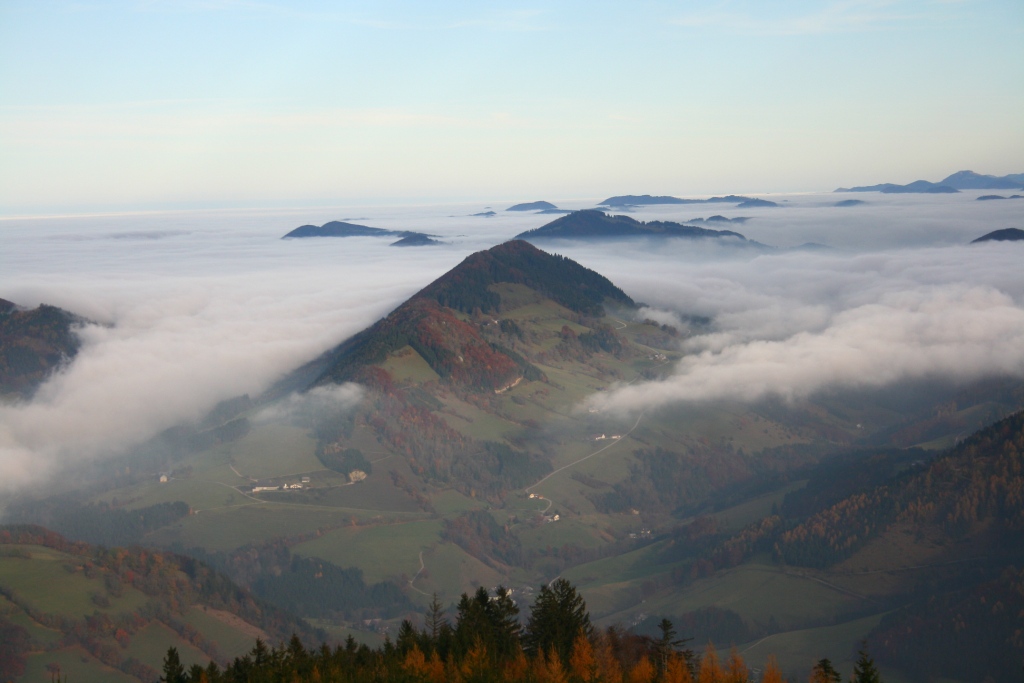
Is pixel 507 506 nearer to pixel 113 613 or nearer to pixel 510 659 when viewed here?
pixel 113 613

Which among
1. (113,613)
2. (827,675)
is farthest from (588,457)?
(827,675)

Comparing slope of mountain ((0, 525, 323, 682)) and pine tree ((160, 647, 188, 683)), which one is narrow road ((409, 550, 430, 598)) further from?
pine tree ((160, 647, 188, 683))

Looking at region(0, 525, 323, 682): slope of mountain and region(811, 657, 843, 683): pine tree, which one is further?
region(0, 525, 323, 682): slope of mountain

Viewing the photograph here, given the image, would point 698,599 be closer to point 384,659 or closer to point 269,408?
point 384,659

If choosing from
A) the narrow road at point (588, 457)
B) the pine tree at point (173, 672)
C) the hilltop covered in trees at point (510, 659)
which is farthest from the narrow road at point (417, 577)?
the pine tree at point (173, 672)

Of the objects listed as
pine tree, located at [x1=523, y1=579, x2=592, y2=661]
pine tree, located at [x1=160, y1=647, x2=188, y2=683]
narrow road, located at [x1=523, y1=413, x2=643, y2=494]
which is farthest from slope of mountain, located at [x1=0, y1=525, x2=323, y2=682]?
narrow road, located at [x1=523, y1=413, x2=643, y2=494]

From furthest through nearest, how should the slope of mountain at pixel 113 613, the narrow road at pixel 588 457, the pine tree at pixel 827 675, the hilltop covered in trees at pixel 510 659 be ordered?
the narrow road at pixel 588 457 → the slope of mountain at pixel 113 613 → the hilltop covered in trees at pixel 510 659 → the pine tree at pixel 827 675

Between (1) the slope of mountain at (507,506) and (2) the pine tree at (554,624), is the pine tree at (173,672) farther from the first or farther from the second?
(1) the slope of mountain at (507,506)

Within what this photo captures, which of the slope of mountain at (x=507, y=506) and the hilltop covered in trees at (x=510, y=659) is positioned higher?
the hilltop covered in trees at (x=510, y=659)

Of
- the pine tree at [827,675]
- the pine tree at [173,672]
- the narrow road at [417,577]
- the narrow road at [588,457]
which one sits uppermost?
the pine tree at [827,675]

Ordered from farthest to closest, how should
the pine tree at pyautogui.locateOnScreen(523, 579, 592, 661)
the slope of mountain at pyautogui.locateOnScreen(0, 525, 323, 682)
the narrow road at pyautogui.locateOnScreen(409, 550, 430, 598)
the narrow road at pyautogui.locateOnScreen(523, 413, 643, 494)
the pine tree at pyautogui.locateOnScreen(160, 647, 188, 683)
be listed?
the narrow road at pyautogui.locateOnScreen(523, 413, 643, 494)
the narrow road at pyautogui.locateOnScreen(409, 550, 430, 598)
the slope of mountain at pyautogui.locateOnScreen(0, 525, 323, 682)
the pine tree at pyautogui.locateOnScreen(523, 579, 592, 661)
the pine tree at pyautogui.locateOnScreen(160, 647, 188, 683)

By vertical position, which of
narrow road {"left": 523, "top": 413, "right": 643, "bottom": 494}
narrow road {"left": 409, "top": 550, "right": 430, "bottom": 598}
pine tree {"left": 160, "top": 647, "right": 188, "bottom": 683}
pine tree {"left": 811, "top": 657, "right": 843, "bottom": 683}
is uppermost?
pine tree {"left": 811, "top": 657, "right": 843, "bottom": 683}

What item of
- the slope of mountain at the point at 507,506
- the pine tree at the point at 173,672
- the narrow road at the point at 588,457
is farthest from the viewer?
the narrow road at the point at 588,457
